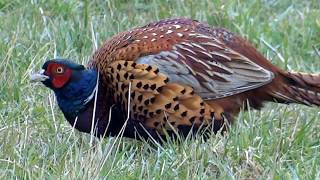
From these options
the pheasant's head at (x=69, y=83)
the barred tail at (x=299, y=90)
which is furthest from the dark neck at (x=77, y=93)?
the barred tail at (x=299, y=90)

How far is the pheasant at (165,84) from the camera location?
19.6ft

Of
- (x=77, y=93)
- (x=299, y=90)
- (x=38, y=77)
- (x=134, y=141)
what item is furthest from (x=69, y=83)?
(x=299, y=90)

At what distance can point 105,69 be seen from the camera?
609 centimetres

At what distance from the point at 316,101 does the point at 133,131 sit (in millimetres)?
1060

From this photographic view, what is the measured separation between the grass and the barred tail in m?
0.12

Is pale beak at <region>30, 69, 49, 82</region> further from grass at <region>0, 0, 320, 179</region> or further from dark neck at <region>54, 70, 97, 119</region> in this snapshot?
grass at <region>0, 0, 320, 179</region>

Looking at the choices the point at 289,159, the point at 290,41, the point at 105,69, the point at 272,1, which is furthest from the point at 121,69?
the point at 272,1

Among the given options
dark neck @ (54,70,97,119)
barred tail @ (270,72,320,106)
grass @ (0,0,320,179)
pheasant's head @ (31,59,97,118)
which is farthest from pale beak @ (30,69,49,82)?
barred tail @ (270,72,320,106)

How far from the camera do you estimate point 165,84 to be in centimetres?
597

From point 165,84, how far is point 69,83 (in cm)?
54

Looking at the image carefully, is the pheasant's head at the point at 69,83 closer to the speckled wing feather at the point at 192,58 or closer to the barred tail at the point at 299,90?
the speckled wing feather at the point at 192,58

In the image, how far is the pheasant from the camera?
598 cm

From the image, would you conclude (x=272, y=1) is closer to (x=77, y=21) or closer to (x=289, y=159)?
(x=77, y=21)

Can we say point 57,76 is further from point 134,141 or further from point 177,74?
point 177,74
